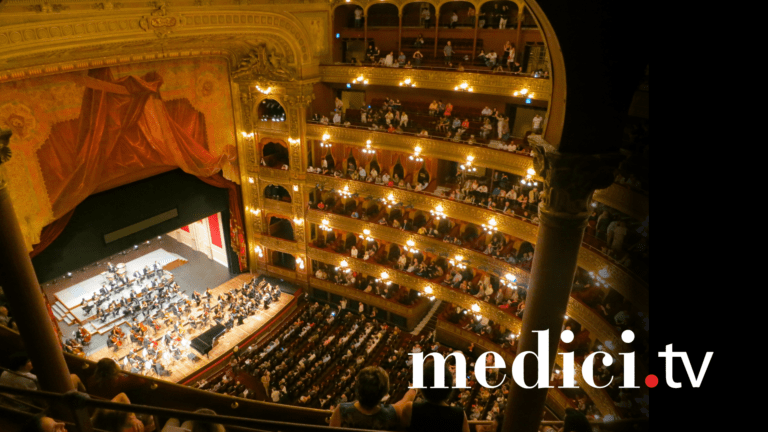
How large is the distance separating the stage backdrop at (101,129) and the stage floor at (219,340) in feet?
20.9

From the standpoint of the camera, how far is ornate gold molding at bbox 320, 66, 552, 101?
1562 cm

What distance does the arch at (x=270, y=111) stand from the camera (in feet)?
70.6

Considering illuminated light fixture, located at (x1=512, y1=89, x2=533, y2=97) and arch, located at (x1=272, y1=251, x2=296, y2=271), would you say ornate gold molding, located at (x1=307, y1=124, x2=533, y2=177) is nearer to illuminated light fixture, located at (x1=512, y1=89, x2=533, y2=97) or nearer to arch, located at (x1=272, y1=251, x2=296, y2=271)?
illuminated light fixture, located at (x1=512, y1=89, x2=533, y2=97)

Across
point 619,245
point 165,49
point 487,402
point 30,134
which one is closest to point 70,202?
point 30,134

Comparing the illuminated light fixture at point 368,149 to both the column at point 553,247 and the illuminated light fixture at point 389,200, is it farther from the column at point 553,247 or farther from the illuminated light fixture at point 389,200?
the column at point 553,247

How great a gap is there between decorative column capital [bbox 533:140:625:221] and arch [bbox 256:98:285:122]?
715 inches

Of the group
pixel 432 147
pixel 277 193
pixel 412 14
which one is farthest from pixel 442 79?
pixel 277 193

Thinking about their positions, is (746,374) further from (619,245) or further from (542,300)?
(619,245)

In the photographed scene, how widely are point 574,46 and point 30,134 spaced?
668 inches

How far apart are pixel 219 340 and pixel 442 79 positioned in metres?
15.3

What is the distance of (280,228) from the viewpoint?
80.8 ft

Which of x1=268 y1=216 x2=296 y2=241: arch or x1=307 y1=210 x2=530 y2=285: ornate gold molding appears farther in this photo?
x1=268 y1=216 x2=296 y2=241: arch

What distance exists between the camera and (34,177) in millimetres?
14672

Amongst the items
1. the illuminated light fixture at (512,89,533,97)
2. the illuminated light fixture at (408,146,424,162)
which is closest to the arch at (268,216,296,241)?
the illuminated light fixture at (408,146,424,162)
